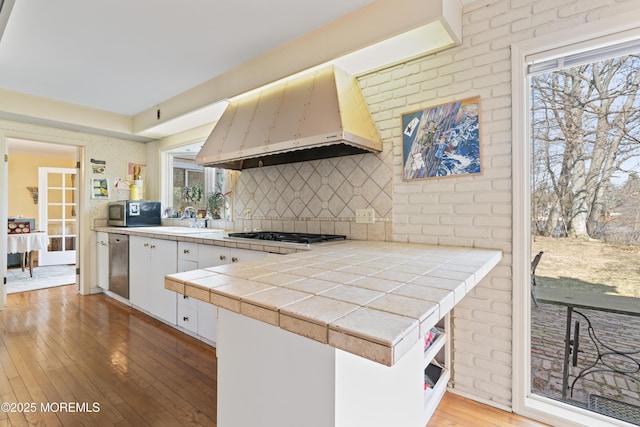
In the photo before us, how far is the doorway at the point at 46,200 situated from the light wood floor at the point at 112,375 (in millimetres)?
3534

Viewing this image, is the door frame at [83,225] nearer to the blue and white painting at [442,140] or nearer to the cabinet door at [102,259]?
the cabinet door at [102,259]

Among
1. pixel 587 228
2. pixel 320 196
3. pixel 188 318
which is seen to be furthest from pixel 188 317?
pixel 587 228

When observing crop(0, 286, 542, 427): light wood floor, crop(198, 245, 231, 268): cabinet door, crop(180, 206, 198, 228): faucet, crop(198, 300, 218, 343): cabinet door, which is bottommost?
crop(0, 286, 542, 427): light wood floor

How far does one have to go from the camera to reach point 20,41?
7.38 feet

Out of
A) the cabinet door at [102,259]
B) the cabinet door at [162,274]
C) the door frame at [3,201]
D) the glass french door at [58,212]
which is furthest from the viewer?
the glass french door at [58,212]

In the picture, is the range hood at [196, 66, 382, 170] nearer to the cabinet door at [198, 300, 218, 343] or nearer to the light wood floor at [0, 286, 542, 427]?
the cabinet door at [198, 300, 218, 343]

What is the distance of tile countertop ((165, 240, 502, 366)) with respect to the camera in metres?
0.60

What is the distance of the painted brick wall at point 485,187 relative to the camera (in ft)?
5.67

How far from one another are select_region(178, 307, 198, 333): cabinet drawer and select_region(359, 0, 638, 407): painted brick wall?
1.98m

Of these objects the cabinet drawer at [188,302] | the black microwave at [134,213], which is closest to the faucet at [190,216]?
the black microwave at [134,213]

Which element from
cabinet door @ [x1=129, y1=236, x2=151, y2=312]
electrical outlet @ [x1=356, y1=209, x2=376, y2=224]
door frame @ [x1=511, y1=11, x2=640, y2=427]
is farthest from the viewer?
cabinet door @ [x1=129, y1=236, x2=151, y2=312]

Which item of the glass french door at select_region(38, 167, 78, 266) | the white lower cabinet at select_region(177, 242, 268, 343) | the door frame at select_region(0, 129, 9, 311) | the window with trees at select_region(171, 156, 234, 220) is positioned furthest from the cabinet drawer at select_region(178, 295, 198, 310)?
the glass french door at select_region(38, 167, 78, 266)

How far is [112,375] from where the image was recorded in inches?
81.8

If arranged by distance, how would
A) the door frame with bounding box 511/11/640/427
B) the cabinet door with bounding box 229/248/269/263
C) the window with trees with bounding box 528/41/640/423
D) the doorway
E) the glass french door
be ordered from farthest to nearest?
1. the glass french door
2. the doorway
3. the cabinet door with bounding box 229/248/269/263
4. the door frame with bounding box 511/11/640/427
5. the window with trees with bounding box 528/41/640/423
